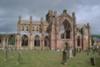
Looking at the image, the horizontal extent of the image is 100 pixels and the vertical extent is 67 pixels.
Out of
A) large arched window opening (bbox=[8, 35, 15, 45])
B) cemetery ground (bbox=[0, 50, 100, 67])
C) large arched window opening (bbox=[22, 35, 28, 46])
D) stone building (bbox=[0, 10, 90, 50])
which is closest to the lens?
cemetery ground (bbox=[0, 50, 100, 67])

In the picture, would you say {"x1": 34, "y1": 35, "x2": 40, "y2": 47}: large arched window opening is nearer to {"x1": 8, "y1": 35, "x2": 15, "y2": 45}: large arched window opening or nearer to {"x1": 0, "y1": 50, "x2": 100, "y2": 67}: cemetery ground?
{"x1": 8, "y1": 35, "x2": 15, "y2": 45}: large arched window opening

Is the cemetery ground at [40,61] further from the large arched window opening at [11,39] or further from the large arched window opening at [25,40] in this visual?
the large arched window opening at [11,39]

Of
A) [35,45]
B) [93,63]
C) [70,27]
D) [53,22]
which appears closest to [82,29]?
[70,27]

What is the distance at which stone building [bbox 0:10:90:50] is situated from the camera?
266ft

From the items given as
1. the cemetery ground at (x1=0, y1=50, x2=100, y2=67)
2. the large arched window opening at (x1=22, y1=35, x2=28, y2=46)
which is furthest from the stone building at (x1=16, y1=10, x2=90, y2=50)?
the cemetery ground at (x1=0, y1=50, x2=100, y2=67)

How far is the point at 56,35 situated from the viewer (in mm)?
Result: 81062

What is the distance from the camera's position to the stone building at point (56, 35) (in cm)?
8100

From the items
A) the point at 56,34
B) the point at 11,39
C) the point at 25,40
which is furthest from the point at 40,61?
the point at 11,39

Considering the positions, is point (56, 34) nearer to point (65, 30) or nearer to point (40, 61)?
point (65, 30)

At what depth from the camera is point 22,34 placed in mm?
83938

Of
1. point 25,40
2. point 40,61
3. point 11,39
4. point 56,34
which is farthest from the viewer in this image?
point 11,39

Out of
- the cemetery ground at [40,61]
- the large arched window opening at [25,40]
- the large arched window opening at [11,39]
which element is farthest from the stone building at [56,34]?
the cemetery ground at [40,61]

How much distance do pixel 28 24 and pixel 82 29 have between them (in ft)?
56.5

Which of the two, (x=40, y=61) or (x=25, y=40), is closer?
(x=40, y=61)
